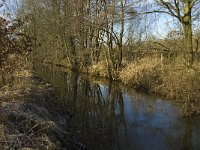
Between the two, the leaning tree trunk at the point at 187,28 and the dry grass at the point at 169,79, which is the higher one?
the leaning tree trunk at the point at 187,28

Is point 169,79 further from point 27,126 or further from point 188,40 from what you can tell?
point 27,126

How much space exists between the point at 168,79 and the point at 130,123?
5549 mm

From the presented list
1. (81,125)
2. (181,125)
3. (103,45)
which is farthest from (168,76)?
(103,45)

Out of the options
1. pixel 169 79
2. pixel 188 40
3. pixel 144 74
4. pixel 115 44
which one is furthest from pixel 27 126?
pixel 115 44

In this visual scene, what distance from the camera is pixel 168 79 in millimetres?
17344

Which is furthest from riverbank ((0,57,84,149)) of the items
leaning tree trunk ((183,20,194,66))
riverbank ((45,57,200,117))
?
leaning tree trunk ((183,20,194,66))

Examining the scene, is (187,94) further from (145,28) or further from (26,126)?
(145,28)

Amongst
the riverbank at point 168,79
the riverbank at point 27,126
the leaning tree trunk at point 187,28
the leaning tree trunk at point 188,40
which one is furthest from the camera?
the leaning tree trunk at point 187,28

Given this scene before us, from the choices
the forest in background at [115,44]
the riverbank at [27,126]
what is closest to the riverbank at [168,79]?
the forest in background at [115,44]

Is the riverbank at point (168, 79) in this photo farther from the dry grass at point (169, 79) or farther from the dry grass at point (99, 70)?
the dry grass at point (99, 70)

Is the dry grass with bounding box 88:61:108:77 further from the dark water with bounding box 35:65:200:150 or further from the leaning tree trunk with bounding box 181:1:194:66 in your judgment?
the leaning tree trunk with bounding box 181:1:194:66

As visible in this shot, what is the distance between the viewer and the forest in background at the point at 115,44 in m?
15.0

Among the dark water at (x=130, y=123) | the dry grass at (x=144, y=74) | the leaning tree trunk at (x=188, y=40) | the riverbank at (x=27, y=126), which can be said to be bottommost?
the dark water at (x=130, y=123)

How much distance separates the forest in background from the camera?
15008mm
